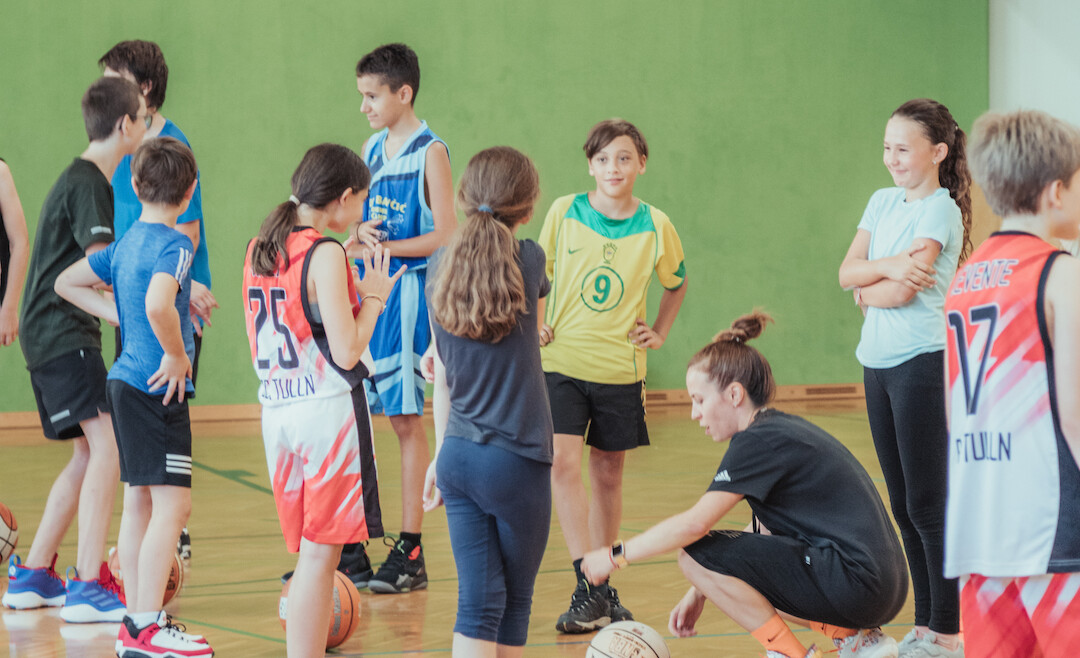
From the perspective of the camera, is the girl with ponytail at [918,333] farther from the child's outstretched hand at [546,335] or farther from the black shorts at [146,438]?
the black shorts at [146,438]

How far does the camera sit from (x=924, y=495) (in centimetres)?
309

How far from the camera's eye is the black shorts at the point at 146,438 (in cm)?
328

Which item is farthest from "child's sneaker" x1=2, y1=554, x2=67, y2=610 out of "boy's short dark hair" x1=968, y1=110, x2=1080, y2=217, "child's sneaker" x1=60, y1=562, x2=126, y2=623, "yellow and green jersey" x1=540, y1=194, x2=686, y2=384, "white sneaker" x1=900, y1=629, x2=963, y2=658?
"boy's short dark hair" x1=968, y1=110, x2=1080, y2=217

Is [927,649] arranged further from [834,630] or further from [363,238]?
[363,238]

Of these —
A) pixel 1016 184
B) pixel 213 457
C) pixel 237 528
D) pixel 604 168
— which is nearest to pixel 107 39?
pixel 213 457

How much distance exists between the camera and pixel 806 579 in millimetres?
2824

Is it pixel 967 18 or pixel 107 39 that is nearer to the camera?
pixel 107 39

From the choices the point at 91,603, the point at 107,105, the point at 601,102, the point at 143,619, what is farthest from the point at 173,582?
the point at 601,102

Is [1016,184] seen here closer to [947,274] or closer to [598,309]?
[947,274]

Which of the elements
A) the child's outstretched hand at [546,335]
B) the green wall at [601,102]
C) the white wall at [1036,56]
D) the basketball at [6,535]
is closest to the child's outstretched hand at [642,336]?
the child's outstretched hand at [546,335]

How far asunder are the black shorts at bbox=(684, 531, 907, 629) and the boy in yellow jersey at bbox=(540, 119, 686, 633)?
817mm

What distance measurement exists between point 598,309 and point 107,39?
6039 mm

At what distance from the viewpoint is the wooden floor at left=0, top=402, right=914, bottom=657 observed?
3445 millimetres

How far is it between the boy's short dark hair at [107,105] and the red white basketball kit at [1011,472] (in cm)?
273
